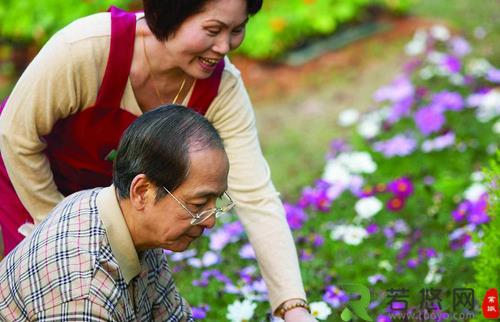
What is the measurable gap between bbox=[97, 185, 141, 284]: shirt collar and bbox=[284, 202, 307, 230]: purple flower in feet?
6.25

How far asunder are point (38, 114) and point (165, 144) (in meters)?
0.67

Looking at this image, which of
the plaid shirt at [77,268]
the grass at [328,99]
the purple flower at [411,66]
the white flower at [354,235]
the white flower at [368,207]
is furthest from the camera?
the purple flower at [411,66]

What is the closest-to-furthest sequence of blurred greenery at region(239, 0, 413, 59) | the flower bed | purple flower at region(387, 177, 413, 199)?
the flower bed < purple flower at region(387, 177, 413, 199) < blurred greenery at region(239, 0, 413, 59)

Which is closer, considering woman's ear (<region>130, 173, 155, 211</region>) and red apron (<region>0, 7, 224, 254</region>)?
woman's ear (<region>130, 173, 155, 211</region>)

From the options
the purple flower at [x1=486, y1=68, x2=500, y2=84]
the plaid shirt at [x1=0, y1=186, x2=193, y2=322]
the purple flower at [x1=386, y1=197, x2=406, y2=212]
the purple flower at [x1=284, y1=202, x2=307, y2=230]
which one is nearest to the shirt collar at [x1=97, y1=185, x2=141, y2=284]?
the plaid shirt at [x1=0, y1=186, x2=193, y2=322]

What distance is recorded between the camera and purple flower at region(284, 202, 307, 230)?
4062 millimetres

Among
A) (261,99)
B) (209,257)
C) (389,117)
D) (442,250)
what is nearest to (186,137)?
(209,257)

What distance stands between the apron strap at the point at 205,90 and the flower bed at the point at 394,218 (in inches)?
32.1

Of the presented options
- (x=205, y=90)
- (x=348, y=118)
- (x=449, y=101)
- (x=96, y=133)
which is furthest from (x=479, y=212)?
(x=96, y=133)

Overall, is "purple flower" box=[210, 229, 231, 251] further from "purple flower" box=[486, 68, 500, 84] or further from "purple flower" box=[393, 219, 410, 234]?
"purple flower" box=[486, 68, 500, 84]

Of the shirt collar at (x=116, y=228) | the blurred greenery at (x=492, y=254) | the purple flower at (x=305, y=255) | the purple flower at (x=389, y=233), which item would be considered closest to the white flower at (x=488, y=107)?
the purple flower at (x=389, y=233)

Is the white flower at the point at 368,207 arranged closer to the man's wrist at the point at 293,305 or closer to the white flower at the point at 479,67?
the man's wrist at the point at 293,305

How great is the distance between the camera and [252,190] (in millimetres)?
2773

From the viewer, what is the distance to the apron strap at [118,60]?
260cm
